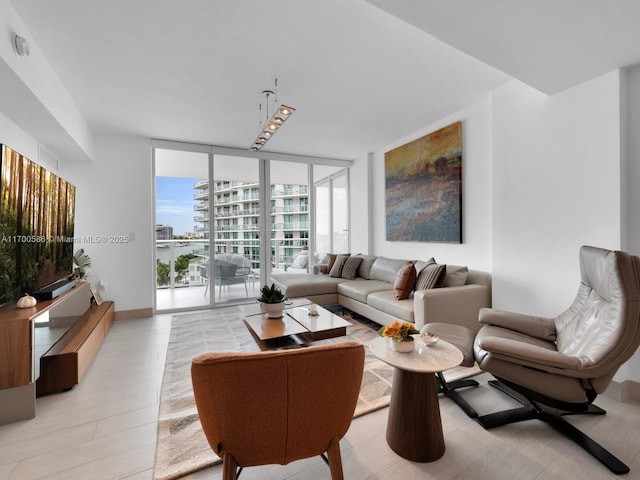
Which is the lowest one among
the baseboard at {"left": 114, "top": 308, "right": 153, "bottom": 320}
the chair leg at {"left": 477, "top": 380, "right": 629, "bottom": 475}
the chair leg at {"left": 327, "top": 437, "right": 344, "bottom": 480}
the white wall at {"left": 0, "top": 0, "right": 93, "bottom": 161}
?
the chair leg at {"left": 477, "top": 380, "right": 629, "bottom": 475}

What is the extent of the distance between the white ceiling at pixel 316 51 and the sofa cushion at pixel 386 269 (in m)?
2.00

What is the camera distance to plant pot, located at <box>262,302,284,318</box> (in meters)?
2.90

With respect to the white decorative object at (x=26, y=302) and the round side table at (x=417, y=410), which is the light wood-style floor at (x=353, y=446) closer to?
the round side table at (x=417, y=410)

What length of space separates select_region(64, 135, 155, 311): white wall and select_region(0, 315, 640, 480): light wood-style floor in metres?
2.29

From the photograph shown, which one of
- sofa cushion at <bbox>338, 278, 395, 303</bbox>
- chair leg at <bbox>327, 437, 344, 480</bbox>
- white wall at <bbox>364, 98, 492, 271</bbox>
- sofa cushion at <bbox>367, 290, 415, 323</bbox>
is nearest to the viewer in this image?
chair leg at <bbox>327, 437, 344, 480</bbox>

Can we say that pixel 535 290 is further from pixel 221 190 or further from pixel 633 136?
pixel 221 190

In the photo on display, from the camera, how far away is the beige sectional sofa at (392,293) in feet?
9.58

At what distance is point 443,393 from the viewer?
7.16 feet

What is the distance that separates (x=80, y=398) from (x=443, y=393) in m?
2.68

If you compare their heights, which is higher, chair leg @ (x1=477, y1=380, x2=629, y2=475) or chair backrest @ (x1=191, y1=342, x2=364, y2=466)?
chair backrest @ (x1=191, y1=342, x2=364, y2=466)

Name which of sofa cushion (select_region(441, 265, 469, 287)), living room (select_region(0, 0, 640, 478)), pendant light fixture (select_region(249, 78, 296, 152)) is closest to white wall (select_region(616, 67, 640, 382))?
living room (select_region(0, 0, 640, 478))

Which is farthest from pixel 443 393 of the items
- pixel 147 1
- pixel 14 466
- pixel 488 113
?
pixel 147 1

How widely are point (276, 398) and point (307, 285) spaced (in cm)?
330

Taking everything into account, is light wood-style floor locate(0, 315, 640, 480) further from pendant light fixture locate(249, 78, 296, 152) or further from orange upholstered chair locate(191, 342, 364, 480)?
pendant light fixture locate(249, 78, 296, 152)
